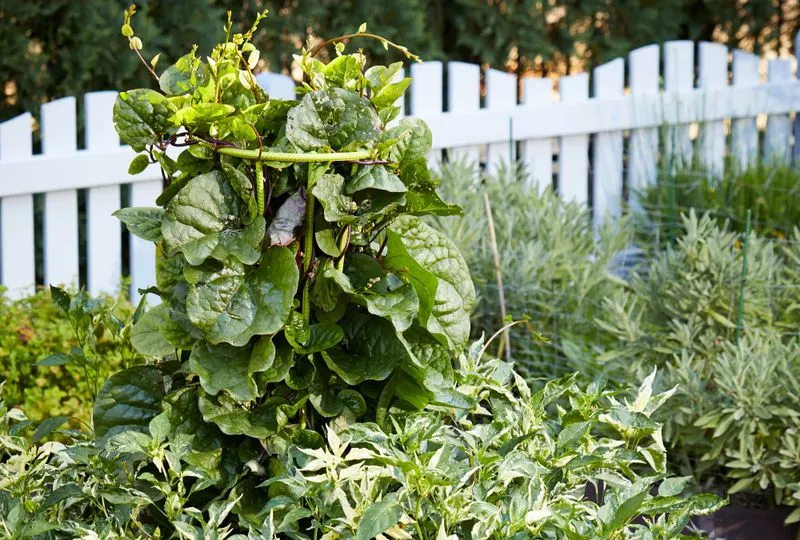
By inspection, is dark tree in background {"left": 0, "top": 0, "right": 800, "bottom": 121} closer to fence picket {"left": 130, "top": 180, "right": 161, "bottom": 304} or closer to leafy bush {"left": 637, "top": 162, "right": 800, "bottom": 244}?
fence picket {"left": 130, "top": 180, "right": 161, "bottom": 304}

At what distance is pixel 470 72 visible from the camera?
4.20 metres

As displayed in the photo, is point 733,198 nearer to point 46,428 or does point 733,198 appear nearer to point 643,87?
point 643,87

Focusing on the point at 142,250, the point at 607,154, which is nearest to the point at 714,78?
the point at 607,154

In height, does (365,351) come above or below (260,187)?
below

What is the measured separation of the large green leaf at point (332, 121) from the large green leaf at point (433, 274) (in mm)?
158

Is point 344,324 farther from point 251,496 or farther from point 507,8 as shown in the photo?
point 507,8

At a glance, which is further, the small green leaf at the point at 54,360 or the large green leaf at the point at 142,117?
the small green leaf at the point at 54,360

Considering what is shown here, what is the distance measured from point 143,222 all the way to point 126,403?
29cm

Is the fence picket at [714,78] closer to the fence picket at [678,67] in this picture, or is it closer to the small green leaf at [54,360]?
the fence picket at [678,67]

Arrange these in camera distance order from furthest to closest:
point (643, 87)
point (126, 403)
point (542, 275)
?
point (643, 87)
point (542, 275)
point (126, 403)

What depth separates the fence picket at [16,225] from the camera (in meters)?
3.48

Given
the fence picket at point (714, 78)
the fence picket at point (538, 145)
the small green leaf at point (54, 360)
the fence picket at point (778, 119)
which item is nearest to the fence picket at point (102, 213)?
the fence picket at point (538, 145)

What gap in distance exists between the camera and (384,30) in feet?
15.8

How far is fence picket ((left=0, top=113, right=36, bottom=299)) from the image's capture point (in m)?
3.48
